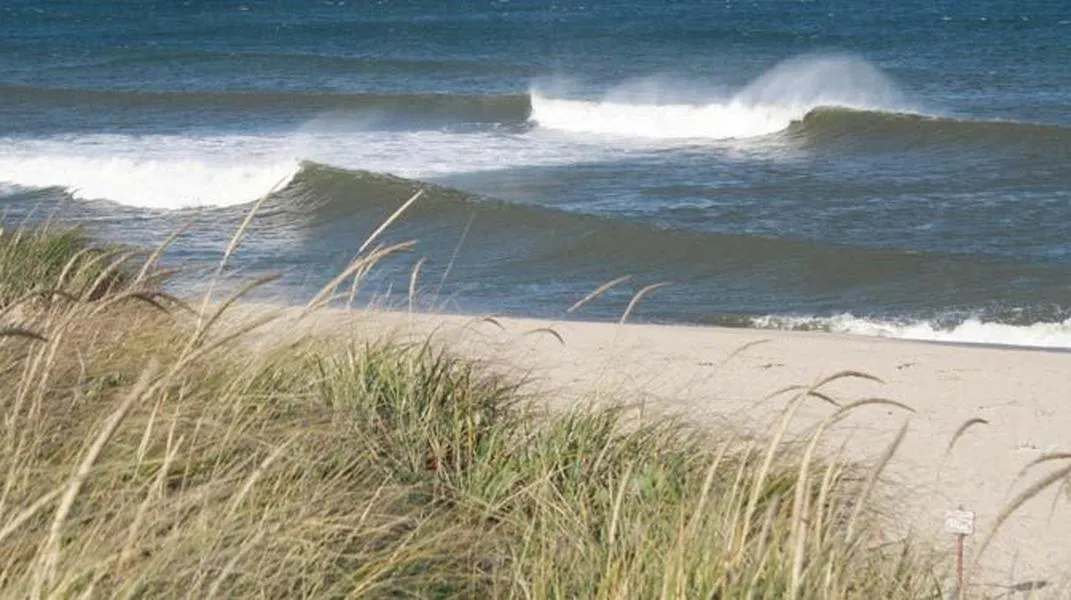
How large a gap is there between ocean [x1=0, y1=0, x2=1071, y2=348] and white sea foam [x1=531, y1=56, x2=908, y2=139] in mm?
100

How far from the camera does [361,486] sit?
471 centimetres

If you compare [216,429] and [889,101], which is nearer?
[216,429]

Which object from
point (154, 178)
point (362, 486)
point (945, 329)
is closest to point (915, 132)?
point (154, 178)

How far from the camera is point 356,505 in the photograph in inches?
173

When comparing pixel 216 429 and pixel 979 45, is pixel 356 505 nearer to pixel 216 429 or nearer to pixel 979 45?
pixel 216 429

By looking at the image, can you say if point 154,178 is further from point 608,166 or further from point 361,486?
point 361,486

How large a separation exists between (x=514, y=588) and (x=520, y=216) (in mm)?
15200

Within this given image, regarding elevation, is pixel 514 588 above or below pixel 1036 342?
above

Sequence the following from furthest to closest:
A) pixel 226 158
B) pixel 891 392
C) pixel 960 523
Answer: pixel 226 158, pixel 891 392, pixel 960 523

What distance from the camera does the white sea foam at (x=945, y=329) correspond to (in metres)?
13.3

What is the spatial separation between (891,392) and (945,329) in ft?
12.4

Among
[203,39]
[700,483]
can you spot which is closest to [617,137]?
[700,483]

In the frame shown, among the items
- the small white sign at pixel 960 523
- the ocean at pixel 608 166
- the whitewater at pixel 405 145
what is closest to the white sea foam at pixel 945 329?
the ocean at pixel 608 166

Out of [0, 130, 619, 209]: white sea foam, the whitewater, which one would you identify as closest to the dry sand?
the whitewater
